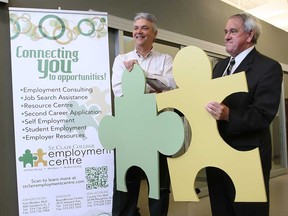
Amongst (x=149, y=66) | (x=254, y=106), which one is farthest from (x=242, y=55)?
(x=149, y=66)

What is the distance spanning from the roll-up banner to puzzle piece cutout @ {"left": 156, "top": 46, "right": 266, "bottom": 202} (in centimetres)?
101

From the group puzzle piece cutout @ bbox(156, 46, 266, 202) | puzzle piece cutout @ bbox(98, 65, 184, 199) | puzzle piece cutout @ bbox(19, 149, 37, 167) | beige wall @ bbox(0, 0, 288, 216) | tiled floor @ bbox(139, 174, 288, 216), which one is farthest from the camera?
tiled floor @ bbox(139, 174, 288, 216)

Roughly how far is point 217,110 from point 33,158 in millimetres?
1470

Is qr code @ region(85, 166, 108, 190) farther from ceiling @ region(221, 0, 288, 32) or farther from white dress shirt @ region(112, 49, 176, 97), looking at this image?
ceiling @ region(221, 0, 288, 32)

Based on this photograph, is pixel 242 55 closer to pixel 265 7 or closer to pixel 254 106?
pixel 254 106

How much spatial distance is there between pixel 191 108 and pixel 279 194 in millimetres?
2963

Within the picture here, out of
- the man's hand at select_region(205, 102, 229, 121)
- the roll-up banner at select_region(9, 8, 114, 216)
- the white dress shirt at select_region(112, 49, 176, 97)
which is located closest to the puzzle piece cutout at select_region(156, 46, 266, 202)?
the man's hand at select_region(205, 102, 229, 121)

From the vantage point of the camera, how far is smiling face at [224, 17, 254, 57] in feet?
5.43

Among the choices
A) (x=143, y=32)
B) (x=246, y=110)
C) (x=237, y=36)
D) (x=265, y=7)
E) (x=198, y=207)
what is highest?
(x=265, y=7)

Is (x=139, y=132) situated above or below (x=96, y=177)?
above

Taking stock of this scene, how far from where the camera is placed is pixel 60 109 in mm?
2426

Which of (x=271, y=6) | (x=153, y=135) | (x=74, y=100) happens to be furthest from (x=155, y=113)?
(x=271, y=6)

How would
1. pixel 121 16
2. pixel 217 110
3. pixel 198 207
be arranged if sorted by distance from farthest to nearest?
pixel 198 207
pixel 121 16
pixel 217 110

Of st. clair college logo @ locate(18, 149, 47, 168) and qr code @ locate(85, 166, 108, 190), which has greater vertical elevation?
st. clair college logo @ locate(18, 149, 47, 168)
